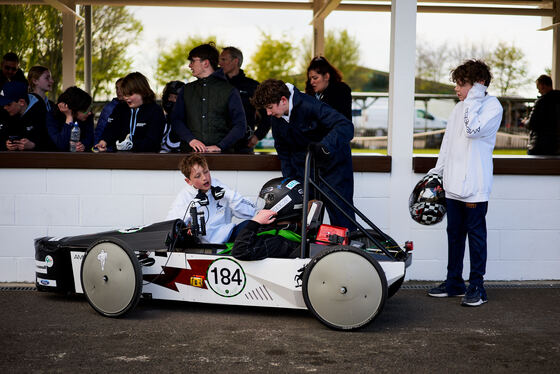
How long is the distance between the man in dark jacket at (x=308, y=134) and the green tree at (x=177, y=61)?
3430 centimetres

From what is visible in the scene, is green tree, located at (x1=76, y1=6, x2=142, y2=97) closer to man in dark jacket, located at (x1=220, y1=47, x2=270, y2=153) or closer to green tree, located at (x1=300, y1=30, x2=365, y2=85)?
green tree, located at (x1=300, y1=30, x2=365, y2=85)

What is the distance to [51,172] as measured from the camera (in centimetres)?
635

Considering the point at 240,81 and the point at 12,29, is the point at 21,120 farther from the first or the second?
the point at 12,29

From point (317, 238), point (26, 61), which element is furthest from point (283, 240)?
point (26, 61)

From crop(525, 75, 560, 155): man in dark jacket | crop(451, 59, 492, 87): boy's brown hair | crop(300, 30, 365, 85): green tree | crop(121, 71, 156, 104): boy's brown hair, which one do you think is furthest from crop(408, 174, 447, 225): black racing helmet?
crop(300, 30, 365, 85): green tree

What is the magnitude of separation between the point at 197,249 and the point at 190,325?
2.06ft

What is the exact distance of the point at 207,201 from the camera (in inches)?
214

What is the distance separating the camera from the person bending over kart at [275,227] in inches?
193

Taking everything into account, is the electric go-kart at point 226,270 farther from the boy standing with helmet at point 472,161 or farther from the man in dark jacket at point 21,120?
the man in dark jacket at point 21,120

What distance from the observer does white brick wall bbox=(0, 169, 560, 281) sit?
633 centimetres

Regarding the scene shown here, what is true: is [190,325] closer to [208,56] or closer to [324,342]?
[324,342]

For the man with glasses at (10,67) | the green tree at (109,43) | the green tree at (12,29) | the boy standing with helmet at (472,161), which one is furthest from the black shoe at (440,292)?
the green tree at (109,43)

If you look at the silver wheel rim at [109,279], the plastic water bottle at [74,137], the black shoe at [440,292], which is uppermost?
the plastic water bottle at [74,137]

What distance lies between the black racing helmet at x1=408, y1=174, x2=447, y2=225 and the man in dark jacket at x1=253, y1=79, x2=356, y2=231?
0.54 m
